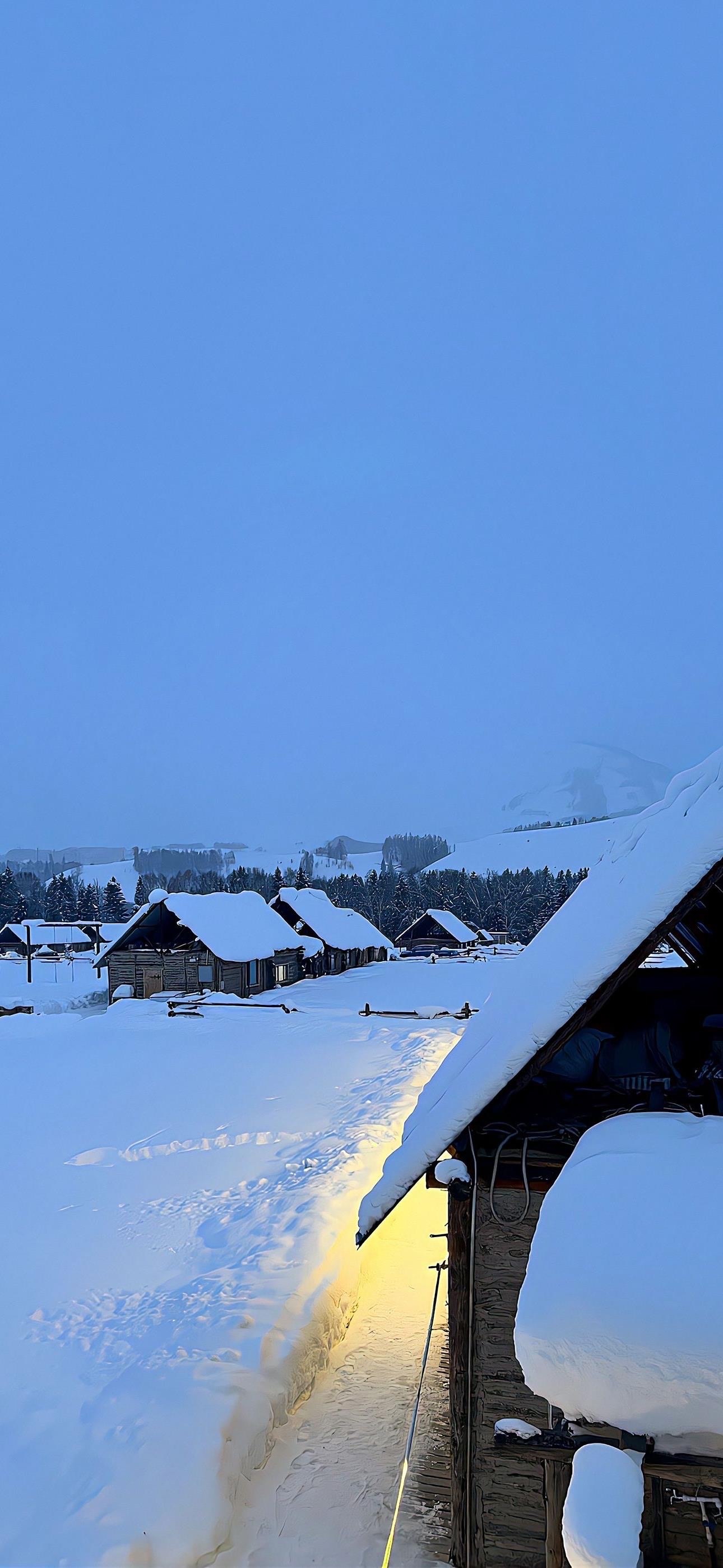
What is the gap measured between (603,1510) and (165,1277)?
7.59 m

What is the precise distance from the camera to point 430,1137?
544 cm

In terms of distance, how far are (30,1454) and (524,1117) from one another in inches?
197

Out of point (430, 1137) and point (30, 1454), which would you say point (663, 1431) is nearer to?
point (430, 1137)

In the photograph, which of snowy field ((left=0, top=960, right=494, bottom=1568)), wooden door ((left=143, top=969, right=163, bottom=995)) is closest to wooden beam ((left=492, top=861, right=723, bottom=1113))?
snowy field ((left=0, top=960, right=494, bottom=1568))

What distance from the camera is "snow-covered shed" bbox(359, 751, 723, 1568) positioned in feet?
12.6

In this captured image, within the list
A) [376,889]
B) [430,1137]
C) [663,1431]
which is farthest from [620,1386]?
[376,889]

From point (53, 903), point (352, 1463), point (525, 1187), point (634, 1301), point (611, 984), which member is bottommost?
point (352, 1463)

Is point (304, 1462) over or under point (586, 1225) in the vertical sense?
under

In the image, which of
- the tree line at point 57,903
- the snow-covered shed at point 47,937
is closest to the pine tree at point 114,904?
the tree line at point 57,903

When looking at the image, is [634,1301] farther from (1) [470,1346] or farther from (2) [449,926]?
(2) [449,926]

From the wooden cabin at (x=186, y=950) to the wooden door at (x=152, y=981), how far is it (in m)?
0.03

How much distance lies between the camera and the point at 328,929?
170 ft

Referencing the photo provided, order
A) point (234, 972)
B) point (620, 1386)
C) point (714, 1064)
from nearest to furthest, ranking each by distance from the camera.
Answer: point (620, 1386) → point (714, 1064) → point (234, 972)

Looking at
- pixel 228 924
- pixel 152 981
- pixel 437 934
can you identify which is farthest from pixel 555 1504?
pixel 437 934
